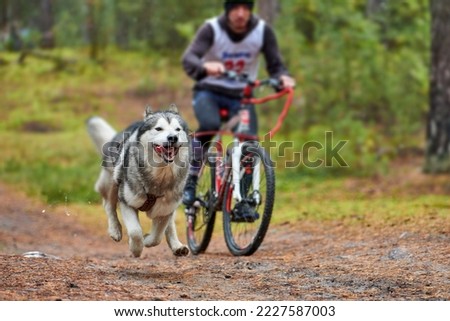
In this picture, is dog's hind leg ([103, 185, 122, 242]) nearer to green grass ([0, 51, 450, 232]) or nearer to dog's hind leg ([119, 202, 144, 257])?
dog's hind leg ([119, 202, 144, 257])

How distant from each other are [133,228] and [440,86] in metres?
7.43

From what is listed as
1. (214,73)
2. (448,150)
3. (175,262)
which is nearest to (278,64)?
(214,73)

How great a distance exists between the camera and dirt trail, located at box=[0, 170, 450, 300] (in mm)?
5215

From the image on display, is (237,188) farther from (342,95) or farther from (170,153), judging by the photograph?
(342,95)

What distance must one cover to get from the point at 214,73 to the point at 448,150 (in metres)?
5.93

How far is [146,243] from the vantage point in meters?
6.61

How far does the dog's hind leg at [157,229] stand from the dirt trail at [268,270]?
22 centimetres

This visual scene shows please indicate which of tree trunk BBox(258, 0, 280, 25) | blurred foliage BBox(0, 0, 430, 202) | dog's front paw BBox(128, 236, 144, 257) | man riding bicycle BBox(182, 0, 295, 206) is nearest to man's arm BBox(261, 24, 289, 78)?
man riding bicycle BBox(182, 0, 295, 206)

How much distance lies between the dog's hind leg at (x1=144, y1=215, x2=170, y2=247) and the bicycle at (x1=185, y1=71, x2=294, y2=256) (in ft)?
3.00

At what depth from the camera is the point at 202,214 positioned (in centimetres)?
815

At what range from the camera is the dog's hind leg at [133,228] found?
6.31 meters

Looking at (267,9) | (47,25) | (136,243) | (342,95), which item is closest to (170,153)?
(136,243)

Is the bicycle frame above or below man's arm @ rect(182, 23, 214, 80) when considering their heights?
below

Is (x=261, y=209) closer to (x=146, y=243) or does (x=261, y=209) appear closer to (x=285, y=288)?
(x=146, y=243)
